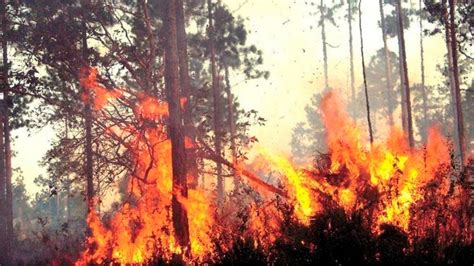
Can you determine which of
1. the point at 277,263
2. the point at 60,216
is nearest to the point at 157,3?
the point at 277,263

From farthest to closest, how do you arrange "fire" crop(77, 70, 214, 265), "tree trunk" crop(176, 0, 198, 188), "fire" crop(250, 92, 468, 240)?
"tree trunk" crop(176, 0, 198, 188), "fire" crop(77, 70, 214, 265), "fire" crop(250, 92, 468, 240)

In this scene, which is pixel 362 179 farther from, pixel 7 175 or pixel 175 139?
pixel 7 175

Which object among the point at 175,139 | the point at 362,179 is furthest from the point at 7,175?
the point at 362,179

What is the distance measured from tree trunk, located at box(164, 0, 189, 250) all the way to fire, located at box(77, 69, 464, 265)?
0.68ft

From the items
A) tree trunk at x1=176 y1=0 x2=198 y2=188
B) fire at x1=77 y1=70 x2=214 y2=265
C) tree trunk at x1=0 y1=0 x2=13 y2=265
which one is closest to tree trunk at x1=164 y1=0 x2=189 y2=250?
fire at x1=77 y1=70 x2=214 y2=265

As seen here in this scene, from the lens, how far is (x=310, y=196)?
10.2m

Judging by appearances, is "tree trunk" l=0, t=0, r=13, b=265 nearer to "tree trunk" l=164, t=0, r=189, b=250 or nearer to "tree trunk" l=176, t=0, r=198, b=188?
"tree trunk" l=176, t=0, r=198, b=188

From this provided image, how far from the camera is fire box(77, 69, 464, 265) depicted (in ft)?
28.1

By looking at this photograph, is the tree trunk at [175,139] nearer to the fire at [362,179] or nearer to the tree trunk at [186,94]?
the fire at [362,179]

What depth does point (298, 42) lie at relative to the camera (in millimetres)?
78250

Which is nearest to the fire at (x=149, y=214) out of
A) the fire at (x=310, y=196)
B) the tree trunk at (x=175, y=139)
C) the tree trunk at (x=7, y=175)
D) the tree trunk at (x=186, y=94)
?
the fire at (x=310, y=196)

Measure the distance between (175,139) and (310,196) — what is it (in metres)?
3.27

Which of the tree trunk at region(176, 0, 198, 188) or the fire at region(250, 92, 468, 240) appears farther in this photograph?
the tree trunk at region(176, 0, 198, 188)

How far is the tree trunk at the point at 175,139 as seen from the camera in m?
10.7
